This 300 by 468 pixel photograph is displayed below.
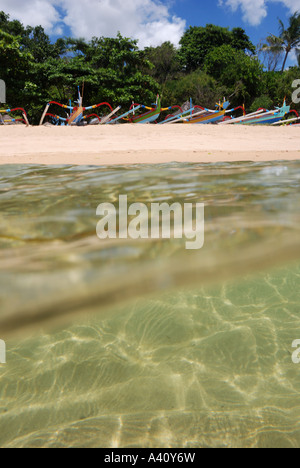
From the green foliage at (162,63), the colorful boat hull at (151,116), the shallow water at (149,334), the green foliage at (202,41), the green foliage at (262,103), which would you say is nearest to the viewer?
the shallow water at (149,334)

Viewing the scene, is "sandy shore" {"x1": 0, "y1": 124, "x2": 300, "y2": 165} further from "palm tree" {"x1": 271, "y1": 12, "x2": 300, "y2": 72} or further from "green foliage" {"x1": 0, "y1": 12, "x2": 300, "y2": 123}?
"palm tree" {"x1": 271, "y1": 12, "x2": 300, "y2": 72}

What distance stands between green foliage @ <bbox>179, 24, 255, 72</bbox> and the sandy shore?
108ft

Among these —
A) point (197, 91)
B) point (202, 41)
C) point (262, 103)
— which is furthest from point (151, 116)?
point (202, 41)

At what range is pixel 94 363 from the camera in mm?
1778

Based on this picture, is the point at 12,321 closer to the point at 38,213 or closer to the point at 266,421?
the point at 266,421

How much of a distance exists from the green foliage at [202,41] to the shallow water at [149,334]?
151 feet

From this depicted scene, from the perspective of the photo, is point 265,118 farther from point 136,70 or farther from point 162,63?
point 162,63

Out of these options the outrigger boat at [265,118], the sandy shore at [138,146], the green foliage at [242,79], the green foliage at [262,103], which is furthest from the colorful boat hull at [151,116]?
the green foliage at [242,79]

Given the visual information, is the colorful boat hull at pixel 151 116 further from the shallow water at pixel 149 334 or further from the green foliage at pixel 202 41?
the green foliage at pixel 202 41

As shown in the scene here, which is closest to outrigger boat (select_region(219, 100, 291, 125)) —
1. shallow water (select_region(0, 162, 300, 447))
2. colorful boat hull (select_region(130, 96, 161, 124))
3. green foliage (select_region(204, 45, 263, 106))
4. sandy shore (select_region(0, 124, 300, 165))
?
sandy shore (select_region(0, 124, 300, 165))

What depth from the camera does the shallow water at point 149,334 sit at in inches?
54.8

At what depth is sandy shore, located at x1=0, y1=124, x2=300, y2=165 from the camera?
724cm

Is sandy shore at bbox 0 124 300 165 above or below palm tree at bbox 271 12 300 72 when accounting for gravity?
below

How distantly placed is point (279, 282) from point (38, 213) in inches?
80.1
